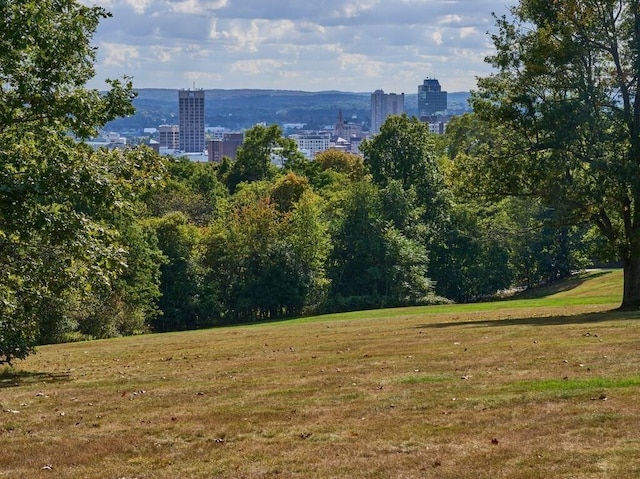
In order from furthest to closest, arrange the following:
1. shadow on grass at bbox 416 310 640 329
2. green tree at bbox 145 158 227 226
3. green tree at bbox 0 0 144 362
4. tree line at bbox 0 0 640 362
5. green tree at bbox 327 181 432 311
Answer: green tree at bbox 145 158 227 226
green tree at bbox 327 181 432 311
shadow on grass at bbox 416 310 640 329
tree line at bbox 0 0 640 362
green tree at bbox 0 0 144 362

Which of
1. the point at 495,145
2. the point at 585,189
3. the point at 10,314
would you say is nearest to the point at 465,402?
the point at 10,314

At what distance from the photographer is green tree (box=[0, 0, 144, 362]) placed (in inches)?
586

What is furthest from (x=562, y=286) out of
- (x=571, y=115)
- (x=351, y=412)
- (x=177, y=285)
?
(x=351, y=412)

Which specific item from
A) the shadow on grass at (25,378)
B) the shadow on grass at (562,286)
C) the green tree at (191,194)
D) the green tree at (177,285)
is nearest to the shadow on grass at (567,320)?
the shadow on grass at (25,378)

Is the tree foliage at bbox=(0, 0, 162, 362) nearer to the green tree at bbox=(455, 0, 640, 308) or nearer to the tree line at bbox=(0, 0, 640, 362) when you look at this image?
the tree line at bbox=(0, 0, 640, 362)

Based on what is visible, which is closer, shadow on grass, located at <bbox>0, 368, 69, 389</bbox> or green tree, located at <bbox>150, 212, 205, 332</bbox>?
shadow on grass, located at <bbox>0, 368, 69, 389</bbox>

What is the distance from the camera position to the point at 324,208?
73.2 meters

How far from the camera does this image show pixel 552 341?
19906 mm

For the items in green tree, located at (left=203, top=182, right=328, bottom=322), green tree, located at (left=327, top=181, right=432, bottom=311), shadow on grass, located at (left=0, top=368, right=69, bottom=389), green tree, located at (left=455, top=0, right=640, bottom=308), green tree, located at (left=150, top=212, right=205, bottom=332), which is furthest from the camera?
green tree, located at (left=327, top=181, right=432, bottom=311)

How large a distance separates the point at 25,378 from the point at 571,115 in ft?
59.6

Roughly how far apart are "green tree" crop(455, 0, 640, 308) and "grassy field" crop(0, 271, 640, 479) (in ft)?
24.9

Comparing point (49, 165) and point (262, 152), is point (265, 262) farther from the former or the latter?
point (49, 165)

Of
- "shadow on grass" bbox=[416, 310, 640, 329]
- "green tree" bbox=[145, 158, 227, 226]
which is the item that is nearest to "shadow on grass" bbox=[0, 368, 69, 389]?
"shadow on grass" bbox=[416, 310, 640, 329]

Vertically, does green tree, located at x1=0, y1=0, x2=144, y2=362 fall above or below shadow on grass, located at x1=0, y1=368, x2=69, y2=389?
above
